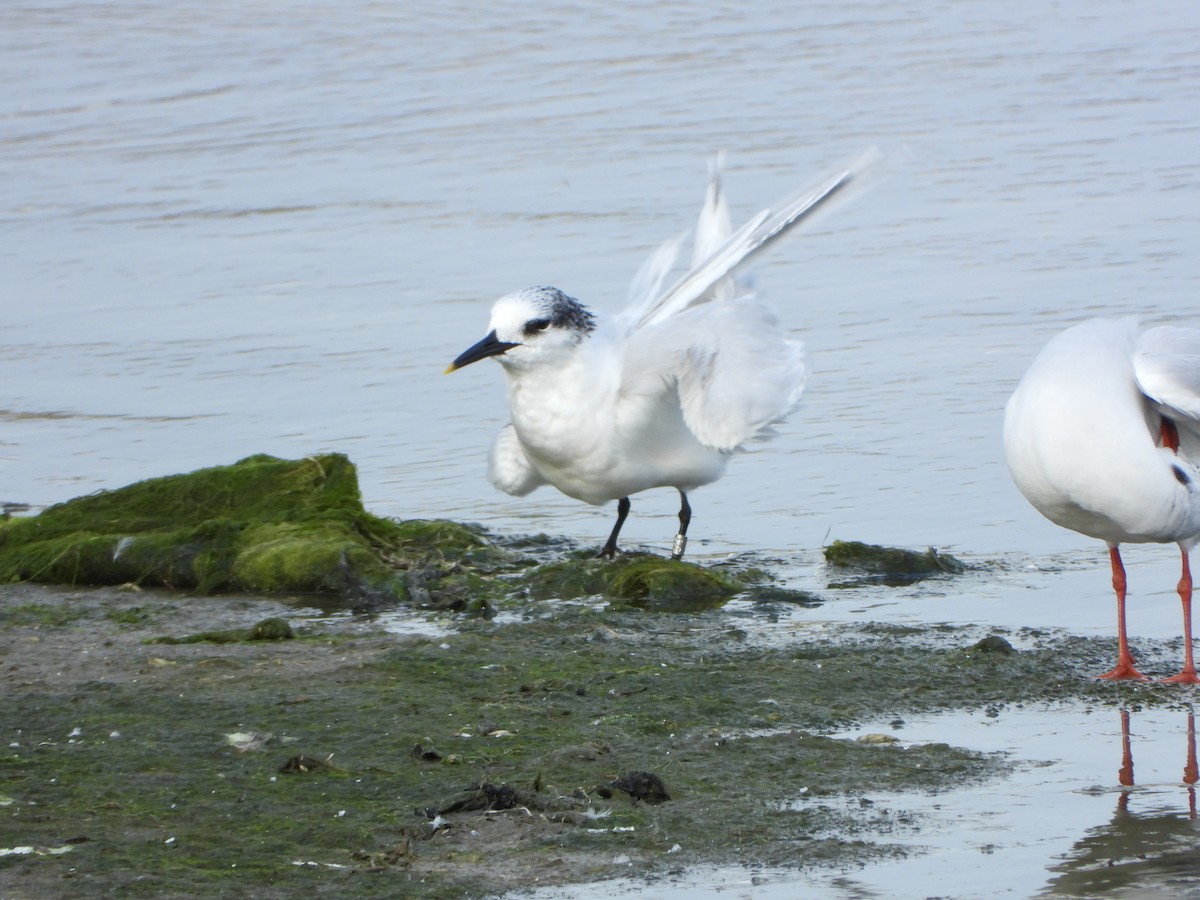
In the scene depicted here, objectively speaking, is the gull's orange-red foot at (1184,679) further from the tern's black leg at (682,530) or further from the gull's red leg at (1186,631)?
the tern's black leg at (682,530)

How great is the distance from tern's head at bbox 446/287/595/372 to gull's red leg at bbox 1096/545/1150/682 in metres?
2.73

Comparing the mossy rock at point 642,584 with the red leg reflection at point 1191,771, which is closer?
the red leg reflection at point 1191,771

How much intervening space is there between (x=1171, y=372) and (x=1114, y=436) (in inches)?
13.5

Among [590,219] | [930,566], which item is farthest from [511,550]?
[590,219]

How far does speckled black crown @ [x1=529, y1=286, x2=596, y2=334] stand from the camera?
28.3ft

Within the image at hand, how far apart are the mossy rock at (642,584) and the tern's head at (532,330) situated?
105 centimetres

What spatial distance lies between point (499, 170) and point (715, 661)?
1143cm

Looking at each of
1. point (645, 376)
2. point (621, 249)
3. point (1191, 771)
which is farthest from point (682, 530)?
point (621, 249)

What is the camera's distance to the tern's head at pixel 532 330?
8.62 metres

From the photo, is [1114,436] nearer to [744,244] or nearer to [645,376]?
[645,376]

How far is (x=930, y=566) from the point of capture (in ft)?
26.0

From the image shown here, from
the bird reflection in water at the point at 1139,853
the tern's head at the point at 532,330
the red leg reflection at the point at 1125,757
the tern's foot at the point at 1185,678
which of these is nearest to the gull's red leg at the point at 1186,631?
the tern's foot at the point at 1185,678

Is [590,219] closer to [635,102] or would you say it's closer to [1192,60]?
[635,102]

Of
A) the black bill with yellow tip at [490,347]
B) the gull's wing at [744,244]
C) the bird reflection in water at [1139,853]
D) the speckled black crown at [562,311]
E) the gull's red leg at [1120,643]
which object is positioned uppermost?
the gull's wing at [744,244]
